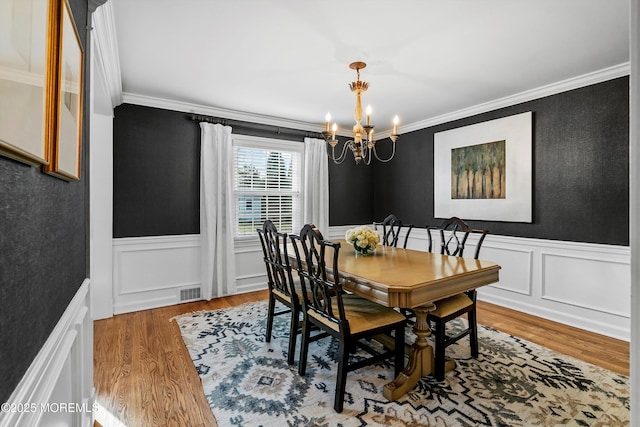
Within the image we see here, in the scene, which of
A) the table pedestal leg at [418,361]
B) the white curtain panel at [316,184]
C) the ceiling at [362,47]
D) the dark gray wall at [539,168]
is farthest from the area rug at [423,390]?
the ceiling at [362,47]

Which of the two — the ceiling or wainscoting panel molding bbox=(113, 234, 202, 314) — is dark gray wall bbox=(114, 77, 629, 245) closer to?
wainscoting panel molding bbox=(113, 234, 202, 314)

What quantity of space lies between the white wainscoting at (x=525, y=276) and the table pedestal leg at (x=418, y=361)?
203 centimetres

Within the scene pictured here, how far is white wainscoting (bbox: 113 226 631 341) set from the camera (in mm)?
2926

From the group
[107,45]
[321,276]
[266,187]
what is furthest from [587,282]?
[107,45]

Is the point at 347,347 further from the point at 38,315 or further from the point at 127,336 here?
the point at 127,336

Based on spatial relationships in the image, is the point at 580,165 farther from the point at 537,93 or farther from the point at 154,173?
the point at 154,173

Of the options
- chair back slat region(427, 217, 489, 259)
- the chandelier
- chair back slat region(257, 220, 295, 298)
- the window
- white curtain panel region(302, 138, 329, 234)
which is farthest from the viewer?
white curtain panel region(302, 138, 329, 234)

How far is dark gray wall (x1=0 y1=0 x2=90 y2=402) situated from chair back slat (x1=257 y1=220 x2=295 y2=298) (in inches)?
49.2

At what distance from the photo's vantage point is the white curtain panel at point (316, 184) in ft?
15.5

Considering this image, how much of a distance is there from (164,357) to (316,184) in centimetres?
303

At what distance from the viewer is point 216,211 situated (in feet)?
13.0

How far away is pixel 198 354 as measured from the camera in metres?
2.53

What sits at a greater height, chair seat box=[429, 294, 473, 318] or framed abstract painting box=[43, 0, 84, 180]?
framed abstract painting box=[43, 0, 84, 180]

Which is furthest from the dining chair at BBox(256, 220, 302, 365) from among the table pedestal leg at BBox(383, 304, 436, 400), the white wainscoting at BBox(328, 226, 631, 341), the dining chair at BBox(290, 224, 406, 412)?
the white wainscoting at BBox(328, 226, 631, 341)
